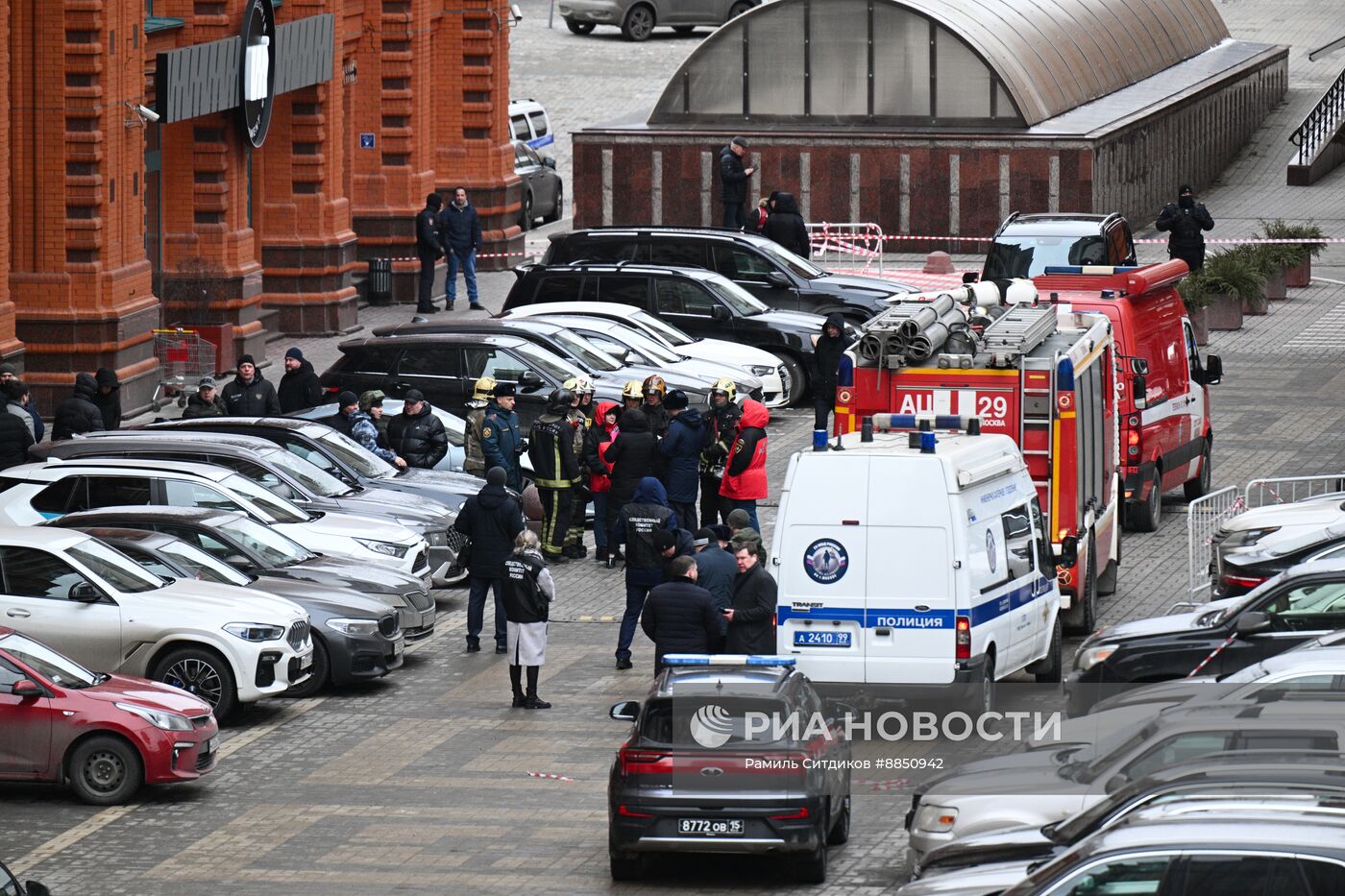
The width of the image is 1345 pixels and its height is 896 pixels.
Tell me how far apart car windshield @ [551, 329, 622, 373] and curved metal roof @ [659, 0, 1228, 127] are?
15.0 meters

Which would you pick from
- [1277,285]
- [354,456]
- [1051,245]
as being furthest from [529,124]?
[354,456]

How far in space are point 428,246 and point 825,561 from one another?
21703 millimetres

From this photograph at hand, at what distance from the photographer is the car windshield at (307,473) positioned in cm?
2231

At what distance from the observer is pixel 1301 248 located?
38.0 meters

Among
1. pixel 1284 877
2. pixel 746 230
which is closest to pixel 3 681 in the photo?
pixel 1284 877

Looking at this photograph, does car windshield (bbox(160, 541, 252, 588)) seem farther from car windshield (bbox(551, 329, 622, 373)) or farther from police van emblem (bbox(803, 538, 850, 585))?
car windshield (bbox(551, 329, 622, 373))

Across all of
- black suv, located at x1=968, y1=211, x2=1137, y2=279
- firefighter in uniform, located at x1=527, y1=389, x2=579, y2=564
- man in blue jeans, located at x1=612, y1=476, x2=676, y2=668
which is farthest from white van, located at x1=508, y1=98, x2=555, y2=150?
man in blue jeans, located at x1=612, y1=476, x2=676, y2=668

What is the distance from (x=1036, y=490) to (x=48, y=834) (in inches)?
327

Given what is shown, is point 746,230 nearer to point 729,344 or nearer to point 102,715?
point 729,344

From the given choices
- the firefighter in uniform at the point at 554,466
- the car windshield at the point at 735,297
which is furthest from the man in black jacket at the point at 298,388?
the car windshield at the point at 735,297

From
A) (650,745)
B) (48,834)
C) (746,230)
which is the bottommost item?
(48,834)

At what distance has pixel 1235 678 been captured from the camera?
14336 millimetres

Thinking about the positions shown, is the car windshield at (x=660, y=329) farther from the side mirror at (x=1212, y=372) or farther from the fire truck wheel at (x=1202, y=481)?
the side mirror at (x=1212, y=372)

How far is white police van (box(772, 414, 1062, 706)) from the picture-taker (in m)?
16.3
